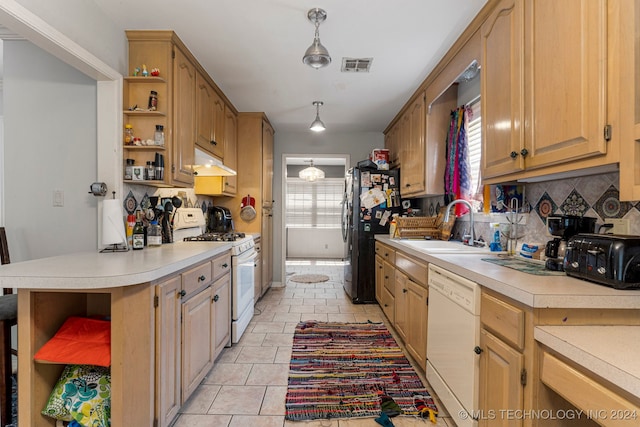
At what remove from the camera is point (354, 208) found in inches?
150

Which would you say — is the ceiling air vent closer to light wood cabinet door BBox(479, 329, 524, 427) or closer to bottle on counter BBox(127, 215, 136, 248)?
bottle on counter BBox(127, 215, 136, 248)

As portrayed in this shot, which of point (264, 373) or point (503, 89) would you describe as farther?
point (264, 373)

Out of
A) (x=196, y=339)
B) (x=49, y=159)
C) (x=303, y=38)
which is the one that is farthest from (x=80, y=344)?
(x=303, y=38)

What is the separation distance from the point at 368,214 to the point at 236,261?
180 centimetres

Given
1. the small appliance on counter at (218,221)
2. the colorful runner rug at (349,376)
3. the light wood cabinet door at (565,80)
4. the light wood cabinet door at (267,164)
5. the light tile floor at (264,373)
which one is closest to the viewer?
the light wood cabinet door at (565,80)

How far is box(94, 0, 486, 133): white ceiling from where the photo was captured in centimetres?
186

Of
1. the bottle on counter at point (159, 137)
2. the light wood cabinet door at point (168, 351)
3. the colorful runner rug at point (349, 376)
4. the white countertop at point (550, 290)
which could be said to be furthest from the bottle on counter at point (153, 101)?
the white countertop at point (550, 290)

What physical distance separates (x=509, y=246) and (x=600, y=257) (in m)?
0.93

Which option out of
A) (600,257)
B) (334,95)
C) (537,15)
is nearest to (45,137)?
(334,95)

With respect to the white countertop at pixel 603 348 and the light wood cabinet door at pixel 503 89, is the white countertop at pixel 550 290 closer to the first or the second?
the white countertop at pixel 603 348

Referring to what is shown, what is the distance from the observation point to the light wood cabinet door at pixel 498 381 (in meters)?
1.11

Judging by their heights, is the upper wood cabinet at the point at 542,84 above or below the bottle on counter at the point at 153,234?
above

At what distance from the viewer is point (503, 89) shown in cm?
164

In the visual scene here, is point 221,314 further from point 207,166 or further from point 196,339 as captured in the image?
point 207,166
